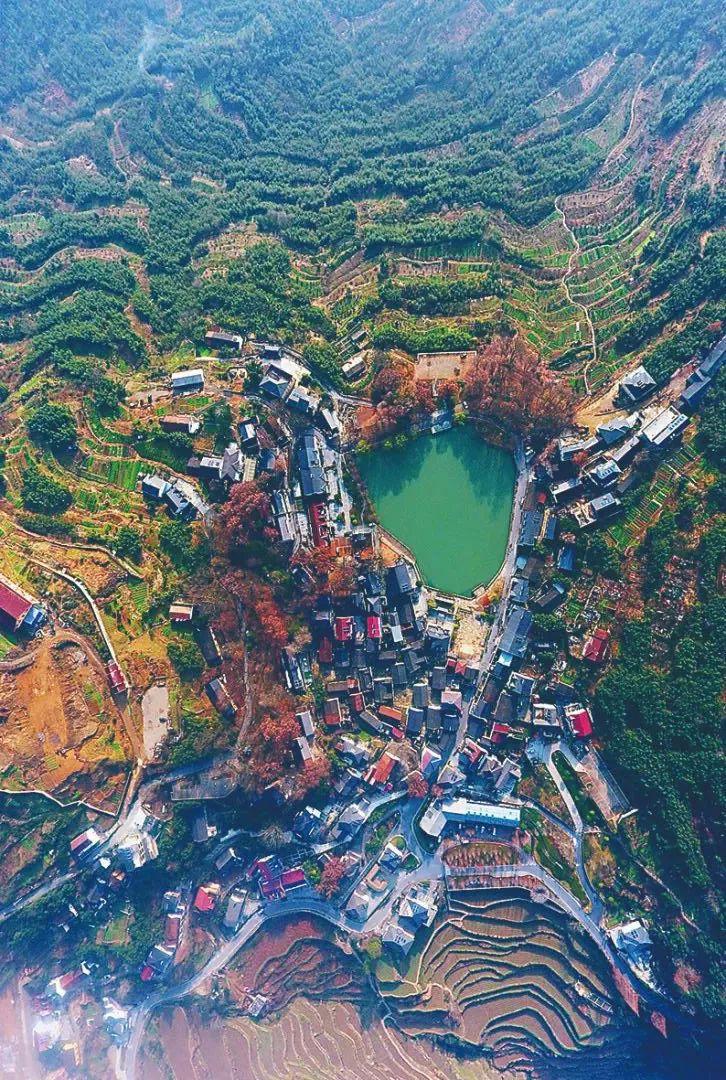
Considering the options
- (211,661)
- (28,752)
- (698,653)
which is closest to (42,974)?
(28,752)

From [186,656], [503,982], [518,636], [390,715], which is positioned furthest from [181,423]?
[503,982]

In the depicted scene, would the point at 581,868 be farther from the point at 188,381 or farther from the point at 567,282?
the point at 188,381

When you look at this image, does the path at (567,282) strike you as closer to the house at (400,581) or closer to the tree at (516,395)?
the tree at (516,395)

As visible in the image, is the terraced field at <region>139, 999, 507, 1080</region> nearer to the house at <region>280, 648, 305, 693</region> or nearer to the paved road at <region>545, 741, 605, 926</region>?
the paved road at <region>545, 741, 605, 926</region>

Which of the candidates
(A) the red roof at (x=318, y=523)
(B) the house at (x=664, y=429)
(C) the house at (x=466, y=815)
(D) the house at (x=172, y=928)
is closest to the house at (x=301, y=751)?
(C) the house at (x=466, y=815)

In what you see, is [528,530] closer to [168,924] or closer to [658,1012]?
[658,1012]

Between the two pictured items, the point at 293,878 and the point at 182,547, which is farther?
the point at 293,878
